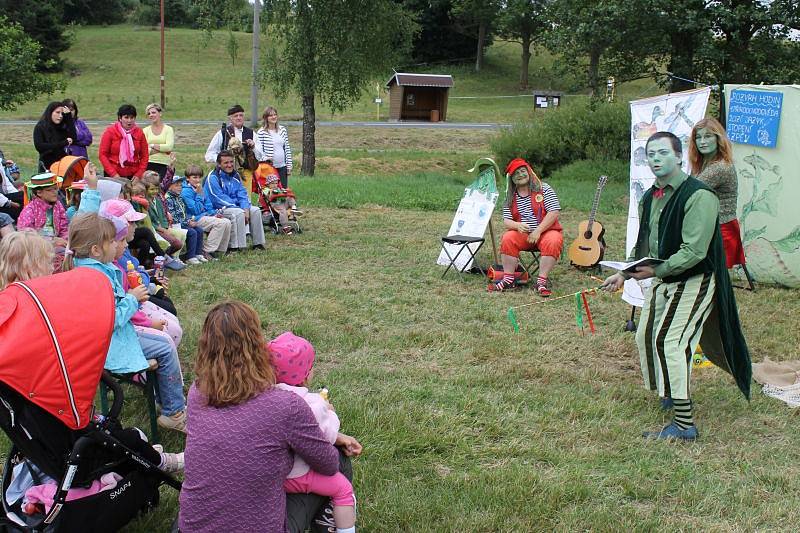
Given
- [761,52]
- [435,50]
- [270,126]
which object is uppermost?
[435,50]

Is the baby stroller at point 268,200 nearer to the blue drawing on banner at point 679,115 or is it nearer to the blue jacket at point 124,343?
the blue drawing on banner at point 679,115

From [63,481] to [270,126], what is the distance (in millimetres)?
8395

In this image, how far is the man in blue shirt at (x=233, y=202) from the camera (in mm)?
9148

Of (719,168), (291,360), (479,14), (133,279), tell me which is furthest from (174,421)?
(479,14)

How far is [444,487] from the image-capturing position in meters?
3.78

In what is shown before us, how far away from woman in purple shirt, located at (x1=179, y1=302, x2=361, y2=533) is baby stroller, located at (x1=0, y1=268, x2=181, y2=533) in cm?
53

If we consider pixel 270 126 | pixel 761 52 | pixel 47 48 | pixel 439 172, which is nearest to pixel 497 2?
pixel 47 48

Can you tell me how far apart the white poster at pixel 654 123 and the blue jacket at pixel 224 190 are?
15.4 ft

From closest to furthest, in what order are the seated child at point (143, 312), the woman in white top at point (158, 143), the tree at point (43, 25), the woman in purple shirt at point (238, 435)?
1. the woman in purple shirt at point (238, 435)
2. the seated child at point (143, 312)
3. the woman in white top at point (158, 143)
4. the tree at point (43, 25)

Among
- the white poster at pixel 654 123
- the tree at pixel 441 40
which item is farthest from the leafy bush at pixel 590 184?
the tree at pixel 441 40

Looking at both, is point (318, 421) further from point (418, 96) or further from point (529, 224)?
point (418, 96)

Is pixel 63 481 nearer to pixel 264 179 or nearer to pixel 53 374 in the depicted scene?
pixel 53 374

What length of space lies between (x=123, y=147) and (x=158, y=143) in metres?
0.83

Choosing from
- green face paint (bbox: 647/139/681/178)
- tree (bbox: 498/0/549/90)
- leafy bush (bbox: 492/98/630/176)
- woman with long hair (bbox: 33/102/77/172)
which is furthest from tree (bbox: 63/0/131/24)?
green face paint (bbox: 647/139/681/178)
